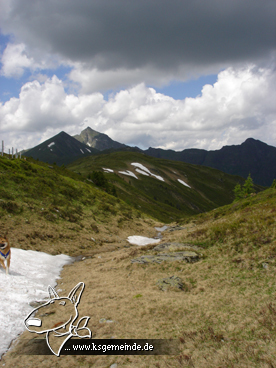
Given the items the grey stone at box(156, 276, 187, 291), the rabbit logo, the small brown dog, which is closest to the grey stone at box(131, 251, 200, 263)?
the grey stone at box(156, 276, 187, 291)

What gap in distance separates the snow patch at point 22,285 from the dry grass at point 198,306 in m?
0.78

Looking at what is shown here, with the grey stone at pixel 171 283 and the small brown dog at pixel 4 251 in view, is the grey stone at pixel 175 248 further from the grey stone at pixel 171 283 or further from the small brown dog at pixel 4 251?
the small brown dog at pixel 4 251

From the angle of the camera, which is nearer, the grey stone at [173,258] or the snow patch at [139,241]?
the grey stone at [173,258]

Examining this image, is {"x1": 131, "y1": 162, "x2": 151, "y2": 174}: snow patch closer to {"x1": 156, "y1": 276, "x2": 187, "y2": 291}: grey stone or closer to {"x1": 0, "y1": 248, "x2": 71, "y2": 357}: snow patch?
{"x1": 0, "y1": 248, "x2": 71, "y2": 357}: snow patch

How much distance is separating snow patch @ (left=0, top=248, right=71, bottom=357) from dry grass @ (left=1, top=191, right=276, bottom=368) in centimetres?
78

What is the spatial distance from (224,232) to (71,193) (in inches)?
1123

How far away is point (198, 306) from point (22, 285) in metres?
10.2

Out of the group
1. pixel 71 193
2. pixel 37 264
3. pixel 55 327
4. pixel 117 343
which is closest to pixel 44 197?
pixel 71 193

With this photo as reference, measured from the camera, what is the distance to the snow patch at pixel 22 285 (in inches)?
345

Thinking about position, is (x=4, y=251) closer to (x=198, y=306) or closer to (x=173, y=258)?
(x=198, y=306)

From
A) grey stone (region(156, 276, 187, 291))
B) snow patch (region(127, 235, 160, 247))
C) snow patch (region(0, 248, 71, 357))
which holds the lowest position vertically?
snow patch (region(127, 235, 160, 247))

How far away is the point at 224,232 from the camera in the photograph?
1908cm

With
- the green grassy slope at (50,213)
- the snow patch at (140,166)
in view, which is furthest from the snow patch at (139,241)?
the snow patch at (140,166)

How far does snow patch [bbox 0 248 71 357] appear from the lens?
8752 mm
